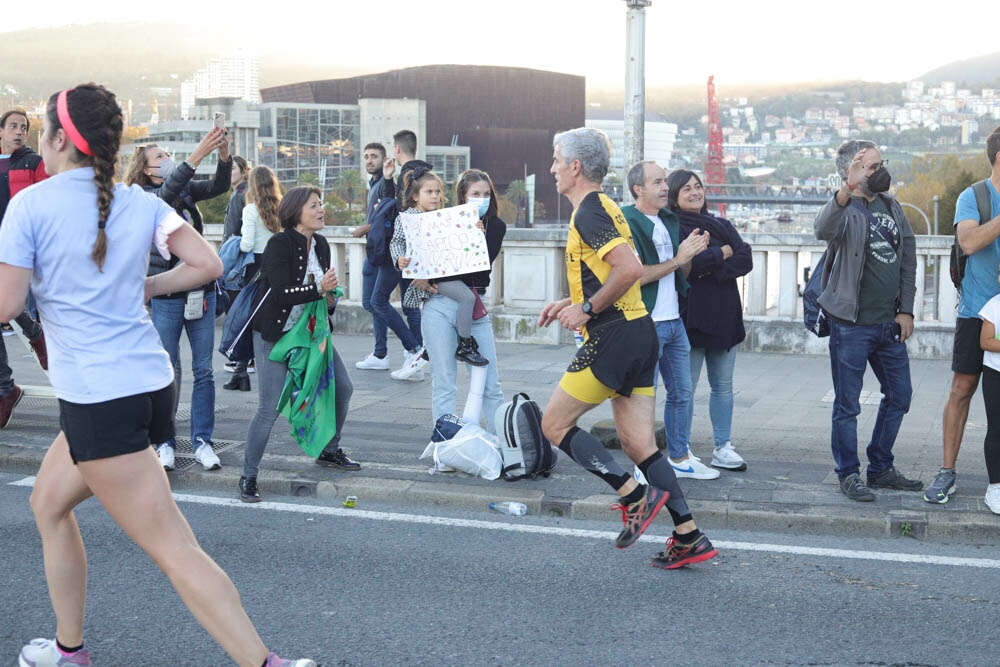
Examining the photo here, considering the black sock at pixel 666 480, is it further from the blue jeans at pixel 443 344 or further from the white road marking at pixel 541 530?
the blue jeans at pixel 443 344

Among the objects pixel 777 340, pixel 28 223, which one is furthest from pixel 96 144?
pixel 777 340

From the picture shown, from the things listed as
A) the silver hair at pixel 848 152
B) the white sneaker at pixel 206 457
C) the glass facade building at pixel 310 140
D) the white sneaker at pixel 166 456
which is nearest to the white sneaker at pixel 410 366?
the white sneaker at pixel 206 457

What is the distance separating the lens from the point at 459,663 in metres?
4.08

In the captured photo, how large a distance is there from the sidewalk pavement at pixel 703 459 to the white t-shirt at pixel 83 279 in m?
3.11

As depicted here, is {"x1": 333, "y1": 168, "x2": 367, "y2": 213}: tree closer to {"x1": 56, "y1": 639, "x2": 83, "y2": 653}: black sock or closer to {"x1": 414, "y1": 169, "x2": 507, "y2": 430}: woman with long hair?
{"x1": 414, "y1": 169, "x2": 507, "y2": 430}: woman with long hair

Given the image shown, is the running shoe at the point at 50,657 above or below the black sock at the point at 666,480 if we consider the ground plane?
below

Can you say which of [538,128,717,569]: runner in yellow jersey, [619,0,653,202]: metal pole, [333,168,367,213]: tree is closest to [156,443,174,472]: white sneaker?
[538,128,717,569]: runner in yellow jersey

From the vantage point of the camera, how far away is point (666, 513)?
243 inches

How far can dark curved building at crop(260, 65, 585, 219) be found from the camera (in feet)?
573

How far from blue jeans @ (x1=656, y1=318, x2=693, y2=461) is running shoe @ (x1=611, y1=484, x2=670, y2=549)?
1666mm

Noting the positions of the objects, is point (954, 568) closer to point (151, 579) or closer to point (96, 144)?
point (151, 579)

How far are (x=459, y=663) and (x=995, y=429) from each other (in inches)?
129

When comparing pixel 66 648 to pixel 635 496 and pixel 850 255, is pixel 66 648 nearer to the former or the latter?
pixel 635 496

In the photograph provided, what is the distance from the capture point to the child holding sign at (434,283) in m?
7.09
